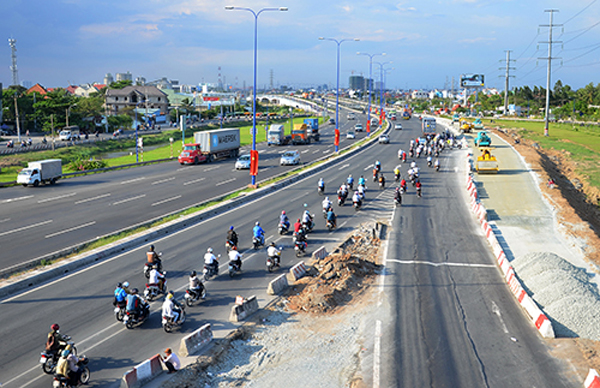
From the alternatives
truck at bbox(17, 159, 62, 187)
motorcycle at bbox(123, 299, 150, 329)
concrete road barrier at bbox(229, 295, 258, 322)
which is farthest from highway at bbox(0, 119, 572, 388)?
truck at bbox(17, 159, 62, 187)

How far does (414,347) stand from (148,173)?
40.7m

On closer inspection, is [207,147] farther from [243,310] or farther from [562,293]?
[562,293]

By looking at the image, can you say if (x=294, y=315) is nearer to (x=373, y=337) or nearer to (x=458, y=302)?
(x=373, y=337)

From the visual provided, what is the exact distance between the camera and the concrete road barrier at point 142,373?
1170 cm

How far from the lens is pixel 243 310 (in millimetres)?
16000

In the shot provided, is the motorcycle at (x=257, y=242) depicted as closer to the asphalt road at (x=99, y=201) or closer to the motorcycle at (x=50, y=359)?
the asphalt road at (x=99, y=201)

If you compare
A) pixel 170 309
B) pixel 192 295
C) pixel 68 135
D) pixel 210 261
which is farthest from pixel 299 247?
pixel 68 135

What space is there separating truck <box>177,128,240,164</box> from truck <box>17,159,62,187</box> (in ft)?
50.9

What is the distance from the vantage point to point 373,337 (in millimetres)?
14945

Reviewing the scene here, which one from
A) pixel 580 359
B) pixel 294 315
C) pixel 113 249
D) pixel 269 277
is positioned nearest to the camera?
pixel 580 359

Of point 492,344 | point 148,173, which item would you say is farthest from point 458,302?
point 148,173

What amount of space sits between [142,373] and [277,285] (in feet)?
22.9

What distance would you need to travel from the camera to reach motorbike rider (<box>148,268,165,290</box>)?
695 inches

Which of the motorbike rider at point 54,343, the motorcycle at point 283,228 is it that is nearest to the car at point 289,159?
the motorcycle at point 283,228
